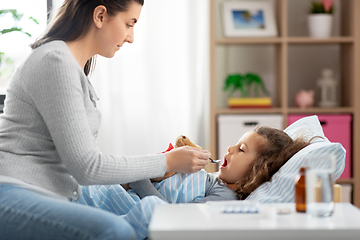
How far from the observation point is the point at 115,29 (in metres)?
1.33

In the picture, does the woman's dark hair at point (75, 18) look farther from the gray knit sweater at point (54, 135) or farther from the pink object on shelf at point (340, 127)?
the pink object on shelf at point (340, 127)

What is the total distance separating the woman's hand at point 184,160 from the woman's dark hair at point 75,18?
0.48 metres

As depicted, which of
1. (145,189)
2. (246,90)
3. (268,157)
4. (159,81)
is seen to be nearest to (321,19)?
(246,90)

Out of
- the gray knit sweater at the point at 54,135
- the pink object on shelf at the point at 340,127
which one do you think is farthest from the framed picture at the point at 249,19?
the gray knit sweater at the point at 54,135

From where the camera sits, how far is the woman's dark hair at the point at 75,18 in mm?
1279

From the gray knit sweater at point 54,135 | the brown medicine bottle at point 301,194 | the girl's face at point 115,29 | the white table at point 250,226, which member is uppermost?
the girl's face at point 115,29

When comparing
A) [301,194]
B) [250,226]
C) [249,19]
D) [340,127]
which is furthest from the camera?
[249,19]

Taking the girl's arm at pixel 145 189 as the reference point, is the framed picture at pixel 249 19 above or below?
above

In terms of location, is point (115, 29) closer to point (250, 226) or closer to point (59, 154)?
point (59, 154)

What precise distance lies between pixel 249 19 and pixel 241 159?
5.22ft

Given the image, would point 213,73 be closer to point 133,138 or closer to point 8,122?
point 133,138

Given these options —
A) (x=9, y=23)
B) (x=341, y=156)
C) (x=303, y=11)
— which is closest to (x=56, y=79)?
(x=341, y=156)

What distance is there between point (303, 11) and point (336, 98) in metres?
0.70

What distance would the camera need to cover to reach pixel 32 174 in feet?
3.67
